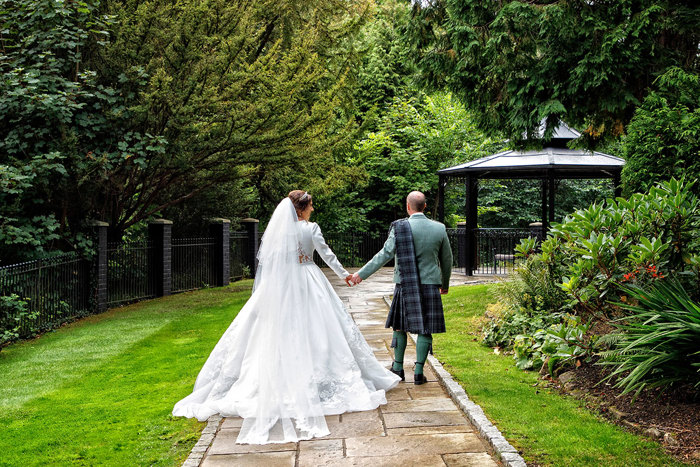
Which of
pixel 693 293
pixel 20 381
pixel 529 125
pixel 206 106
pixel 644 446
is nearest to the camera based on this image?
pixel 644 446

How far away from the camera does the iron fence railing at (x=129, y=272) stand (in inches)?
552

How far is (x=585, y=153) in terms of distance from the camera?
Answer: 17.2 meters

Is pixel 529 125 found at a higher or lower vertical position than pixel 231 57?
lower

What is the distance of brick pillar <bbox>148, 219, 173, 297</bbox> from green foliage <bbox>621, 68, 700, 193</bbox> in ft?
38.1

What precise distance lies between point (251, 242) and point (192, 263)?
393cm

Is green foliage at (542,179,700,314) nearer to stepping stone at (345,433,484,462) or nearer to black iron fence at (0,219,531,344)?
stepping stone at (345,433,484,462)

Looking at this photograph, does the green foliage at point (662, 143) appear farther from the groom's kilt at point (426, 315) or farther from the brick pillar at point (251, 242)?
the brick pillar at point (251, 242)

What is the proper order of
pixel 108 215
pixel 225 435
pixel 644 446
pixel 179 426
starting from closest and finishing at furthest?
pixel 644 446 → pixel 225 435 → pixel 179 426 → pixel 108 215

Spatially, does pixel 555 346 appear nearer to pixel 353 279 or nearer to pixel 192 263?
pixel 353 279

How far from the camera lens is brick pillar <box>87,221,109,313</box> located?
13.0 meters

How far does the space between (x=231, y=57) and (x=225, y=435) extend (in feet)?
32.1

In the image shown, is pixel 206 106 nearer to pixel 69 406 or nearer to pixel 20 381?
pixel 20 381

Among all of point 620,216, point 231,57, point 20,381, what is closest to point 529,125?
point 620,216

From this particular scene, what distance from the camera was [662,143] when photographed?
7051 mm
